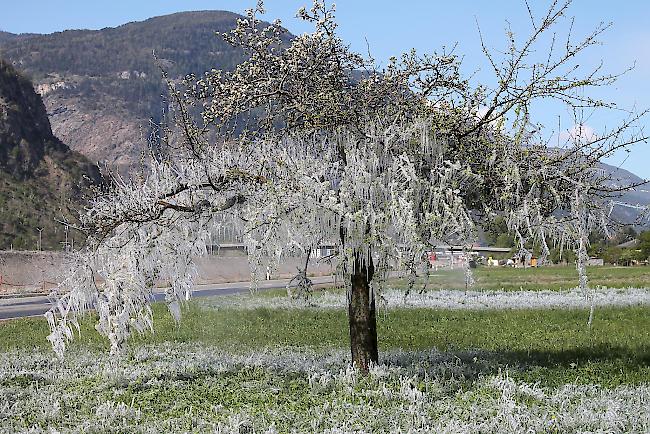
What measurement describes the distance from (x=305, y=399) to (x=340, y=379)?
939 mm

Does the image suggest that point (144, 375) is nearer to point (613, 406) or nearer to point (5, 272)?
point (613, 406)

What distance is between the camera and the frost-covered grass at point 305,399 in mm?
9125

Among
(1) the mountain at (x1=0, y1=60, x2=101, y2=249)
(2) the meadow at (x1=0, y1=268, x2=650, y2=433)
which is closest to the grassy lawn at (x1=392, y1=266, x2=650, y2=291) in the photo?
(2) the meadow at (x1=0, y1=268, x2=650, y2=433)

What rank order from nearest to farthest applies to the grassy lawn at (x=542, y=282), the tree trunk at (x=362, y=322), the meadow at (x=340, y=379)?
the meadow at (x=340, y=379) → the tree trunk at (x=362, y=322) → the grassy lawn at (x=542, y=282)

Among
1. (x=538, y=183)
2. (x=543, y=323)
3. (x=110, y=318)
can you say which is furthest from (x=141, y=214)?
(x=543, y=323)

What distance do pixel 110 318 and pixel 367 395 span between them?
12.9 feet

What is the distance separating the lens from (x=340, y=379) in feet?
37.1

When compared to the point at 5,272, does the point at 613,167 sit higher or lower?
higher

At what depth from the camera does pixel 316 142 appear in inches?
457

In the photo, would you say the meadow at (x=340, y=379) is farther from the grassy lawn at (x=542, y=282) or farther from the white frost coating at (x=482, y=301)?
the grassy lawn at (x=542, y=282)

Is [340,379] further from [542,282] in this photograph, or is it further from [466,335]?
[542,282]

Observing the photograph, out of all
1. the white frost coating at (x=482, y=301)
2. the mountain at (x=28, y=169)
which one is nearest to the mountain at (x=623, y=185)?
the white frost coating at (x=482, y=301)

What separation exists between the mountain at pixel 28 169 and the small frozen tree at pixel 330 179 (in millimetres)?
67848

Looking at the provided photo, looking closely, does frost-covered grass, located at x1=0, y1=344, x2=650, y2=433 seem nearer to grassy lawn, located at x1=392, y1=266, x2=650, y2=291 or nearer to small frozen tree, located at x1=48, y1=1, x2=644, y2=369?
small frozen tree, located at x1=48, y1=1, x2=644, y2=369
